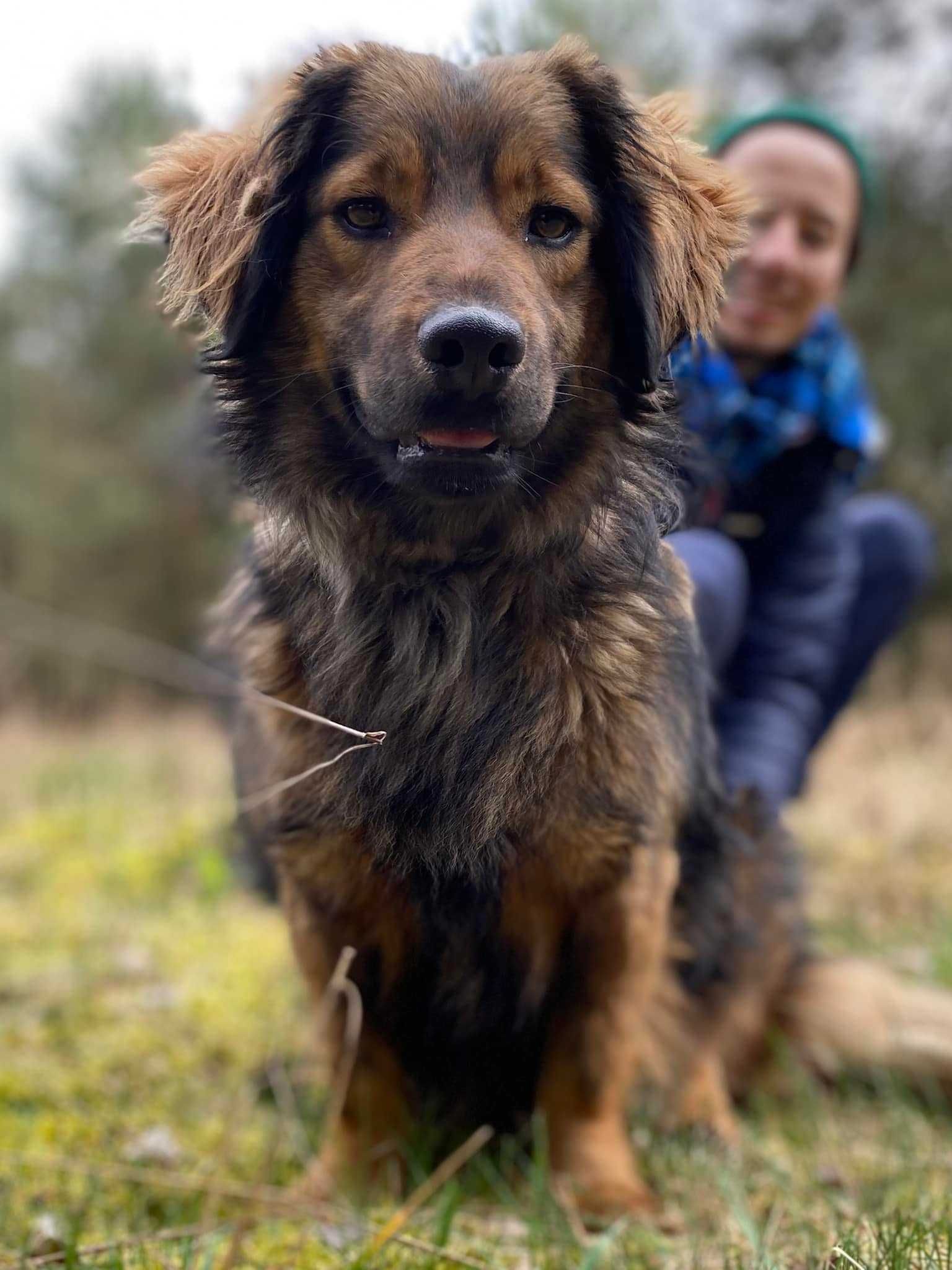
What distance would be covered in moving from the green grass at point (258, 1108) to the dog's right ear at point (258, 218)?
1.29 meters

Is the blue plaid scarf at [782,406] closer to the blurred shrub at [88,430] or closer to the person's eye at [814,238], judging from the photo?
the person's eye at [814,238]

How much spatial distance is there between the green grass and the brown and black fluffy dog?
340mm

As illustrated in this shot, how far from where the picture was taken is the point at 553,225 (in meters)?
1.96

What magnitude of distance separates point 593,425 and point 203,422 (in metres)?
1.05

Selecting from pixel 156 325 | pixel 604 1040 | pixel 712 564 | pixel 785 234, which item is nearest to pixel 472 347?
pixel 712 564

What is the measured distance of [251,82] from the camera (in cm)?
296

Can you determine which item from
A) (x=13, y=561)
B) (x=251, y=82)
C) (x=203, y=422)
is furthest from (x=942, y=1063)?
(x=13, y=561)

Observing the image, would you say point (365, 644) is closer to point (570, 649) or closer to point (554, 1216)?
point (570, 649)

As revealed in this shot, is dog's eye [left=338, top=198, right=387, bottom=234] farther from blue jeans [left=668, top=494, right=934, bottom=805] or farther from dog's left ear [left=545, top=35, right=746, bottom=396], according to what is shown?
blue jeans [left=668, top=494, right=934, bottom=805]

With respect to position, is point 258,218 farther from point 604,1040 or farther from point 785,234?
point 785,234

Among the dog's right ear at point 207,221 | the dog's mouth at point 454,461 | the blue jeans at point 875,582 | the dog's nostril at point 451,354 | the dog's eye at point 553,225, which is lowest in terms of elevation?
the blue jeans at point 875,582

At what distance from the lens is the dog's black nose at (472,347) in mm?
1646

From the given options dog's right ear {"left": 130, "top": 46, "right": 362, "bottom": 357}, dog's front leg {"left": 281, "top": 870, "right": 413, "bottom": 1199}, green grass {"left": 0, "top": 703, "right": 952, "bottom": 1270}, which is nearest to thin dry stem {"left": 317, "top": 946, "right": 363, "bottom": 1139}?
dog's front leg {"left": 281, "top": 870, "right": 413, "bottom": 1199}

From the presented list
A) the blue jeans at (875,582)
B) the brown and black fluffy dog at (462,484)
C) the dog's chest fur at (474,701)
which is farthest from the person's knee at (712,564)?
the blue jeans at (875,582)
